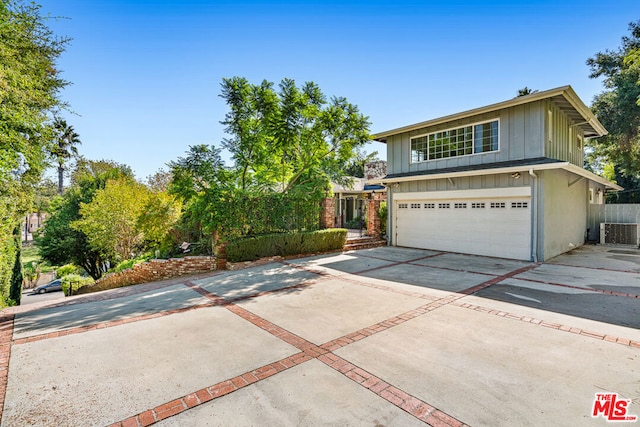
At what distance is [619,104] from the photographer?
640 inches

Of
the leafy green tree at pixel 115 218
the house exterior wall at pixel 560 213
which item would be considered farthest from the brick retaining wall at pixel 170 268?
the house exterior wall at pixel 560 213

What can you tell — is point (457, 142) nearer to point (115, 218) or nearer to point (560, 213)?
point (560, 213)

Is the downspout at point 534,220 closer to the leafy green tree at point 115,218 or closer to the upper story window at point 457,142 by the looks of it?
the upper story window at point 457,142

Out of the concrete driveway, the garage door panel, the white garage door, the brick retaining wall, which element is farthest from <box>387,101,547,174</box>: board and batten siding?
the brick retaining wall

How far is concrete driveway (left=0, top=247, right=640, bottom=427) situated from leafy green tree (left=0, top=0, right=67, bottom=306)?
297cm

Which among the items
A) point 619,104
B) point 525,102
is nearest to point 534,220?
point 525,102

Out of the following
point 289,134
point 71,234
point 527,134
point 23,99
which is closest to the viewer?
point 23,99

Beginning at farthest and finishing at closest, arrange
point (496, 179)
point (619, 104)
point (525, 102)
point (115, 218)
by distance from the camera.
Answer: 1. point (619, 104)
2. point (115, 218)
3. point (496, 179)
4. point (525, 102)

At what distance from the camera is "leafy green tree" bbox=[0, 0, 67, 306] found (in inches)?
209

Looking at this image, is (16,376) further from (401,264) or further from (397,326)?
(401,264)

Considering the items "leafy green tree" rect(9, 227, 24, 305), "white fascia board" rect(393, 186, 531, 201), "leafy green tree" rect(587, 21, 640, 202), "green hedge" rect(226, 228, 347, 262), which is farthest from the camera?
"leafy green tree" rect(587, 21, 640, 202)

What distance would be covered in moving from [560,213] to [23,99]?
602 inches

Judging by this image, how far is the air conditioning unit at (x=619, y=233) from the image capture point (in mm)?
12758

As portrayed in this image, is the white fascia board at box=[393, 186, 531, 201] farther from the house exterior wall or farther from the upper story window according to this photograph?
the upper story window
